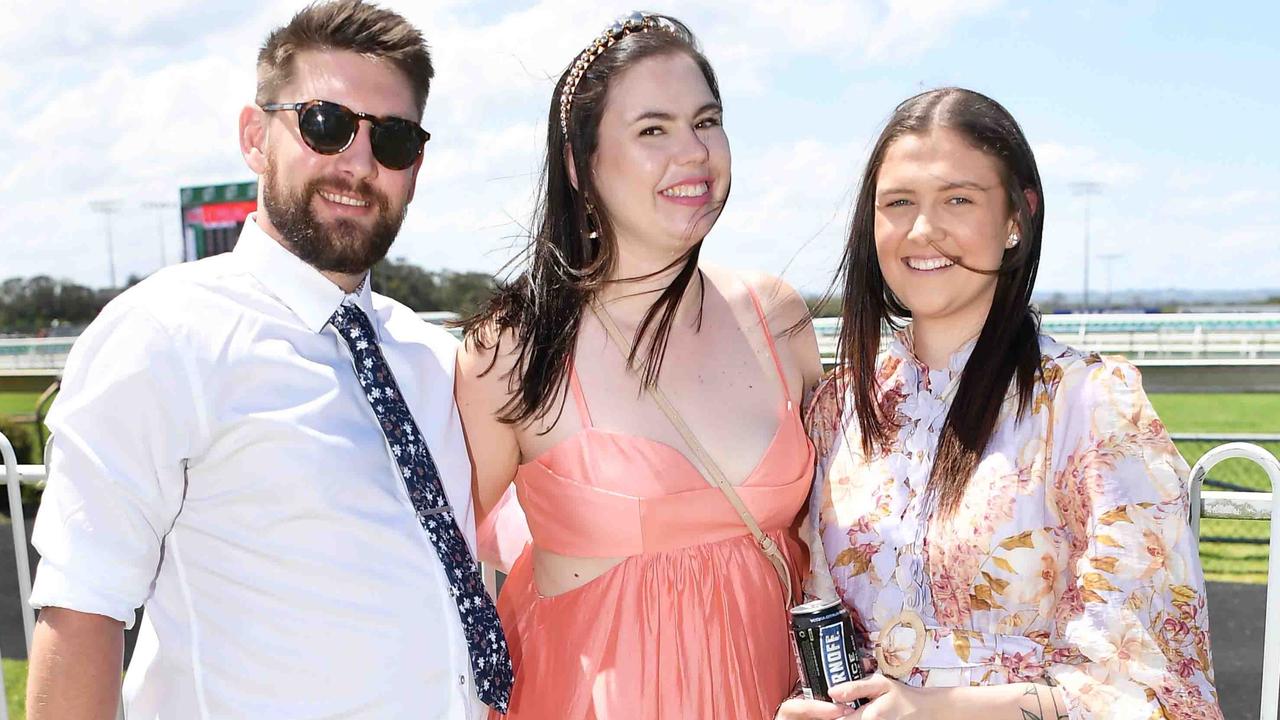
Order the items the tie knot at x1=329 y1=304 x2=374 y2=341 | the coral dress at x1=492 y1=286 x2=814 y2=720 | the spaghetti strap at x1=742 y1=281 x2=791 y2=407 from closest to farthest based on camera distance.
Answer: the tie knot at x1=329 y1=304 x2=374 y2=341 → the coral dress at x1=492 y1=286 x2=814 y2=720 → the spaghetti strap at x1=742 y1=281 x2=791 y2=407

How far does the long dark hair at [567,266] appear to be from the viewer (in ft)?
7.57

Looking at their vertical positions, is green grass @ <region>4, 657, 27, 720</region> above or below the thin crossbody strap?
below

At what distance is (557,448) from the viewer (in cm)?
224

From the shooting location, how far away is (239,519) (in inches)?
69.1

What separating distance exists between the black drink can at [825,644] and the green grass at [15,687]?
15.6 feet

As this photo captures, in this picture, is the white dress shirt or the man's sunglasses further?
the man's sunglasses

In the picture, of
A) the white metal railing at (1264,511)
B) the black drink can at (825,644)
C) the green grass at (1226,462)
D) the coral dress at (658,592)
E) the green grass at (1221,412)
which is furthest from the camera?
the green grass at (1221,412)

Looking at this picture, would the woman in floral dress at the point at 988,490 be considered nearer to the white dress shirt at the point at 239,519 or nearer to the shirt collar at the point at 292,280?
the white dress shirt at the point at 239,519

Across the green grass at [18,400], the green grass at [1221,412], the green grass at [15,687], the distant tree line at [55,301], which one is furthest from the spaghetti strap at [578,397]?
the distant tree line at [55,301]

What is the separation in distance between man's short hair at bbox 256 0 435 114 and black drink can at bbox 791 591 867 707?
4.49 ft

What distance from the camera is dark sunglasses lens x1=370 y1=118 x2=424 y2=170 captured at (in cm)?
204

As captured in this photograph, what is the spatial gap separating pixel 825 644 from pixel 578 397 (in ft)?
2.74

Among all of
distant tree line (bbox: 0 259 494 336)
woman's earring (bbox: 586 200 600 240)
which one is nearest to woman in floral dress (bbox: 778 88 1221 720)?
woman's earring (bbox: 586 200 600 240)

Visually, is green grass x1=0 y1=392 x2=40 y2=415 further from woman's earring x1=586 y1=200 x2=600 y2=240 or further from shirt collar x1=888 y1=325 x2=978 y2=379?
shirt collar x1=888 y1=325 x2=978 y2=379
